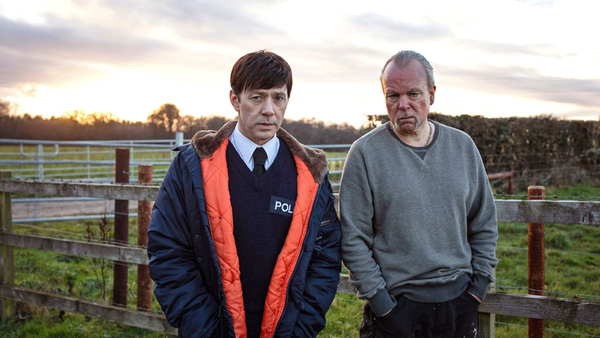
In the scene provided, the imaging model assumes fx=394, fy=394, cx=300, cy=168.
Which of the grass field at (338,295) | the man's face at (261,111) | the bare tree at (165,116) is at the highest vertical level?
the bare tree at (165,116)

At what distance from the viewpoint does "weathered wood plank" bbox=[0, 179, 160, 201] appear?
9.29 feet

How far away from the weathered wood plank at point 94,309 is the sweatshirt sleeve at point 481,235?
203 cm

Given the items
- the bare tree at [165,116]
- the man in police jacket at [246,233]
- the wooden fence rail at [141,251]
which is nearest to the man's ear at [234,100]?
the man in police jacket at [246,233]

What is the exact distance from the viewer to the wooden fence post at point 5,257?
3580 millimetres

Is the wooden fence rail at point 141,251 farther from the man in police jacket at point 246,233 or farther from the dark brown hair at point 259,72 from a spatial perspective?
the dark brown hair at point 259,72

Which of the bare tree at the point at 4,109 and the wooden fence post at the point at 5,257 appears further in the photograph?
the bare tree at the point at 4,109

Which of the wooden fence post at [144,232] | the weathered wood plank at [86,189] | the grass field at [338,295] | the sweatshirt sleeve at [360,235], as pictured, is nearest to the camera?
the sweatshirt sleeve at [360,235]

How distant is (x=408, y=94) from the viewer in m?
1.83

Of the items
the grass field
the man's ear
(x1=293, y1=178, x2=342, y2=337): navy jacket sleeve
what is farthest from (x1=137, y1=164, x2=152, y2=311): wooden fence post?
(x1=293, y1=178, x2=342, y2=337): navy jacket sleeve

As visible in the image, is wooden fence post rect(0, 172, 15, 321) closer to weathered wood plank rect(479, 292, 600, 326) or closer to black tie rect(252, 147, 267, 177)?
black tie rect(252, 147, 267, 177)

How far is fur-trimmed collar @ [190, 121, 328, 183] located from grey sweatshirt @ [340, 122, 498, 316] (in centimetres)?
13

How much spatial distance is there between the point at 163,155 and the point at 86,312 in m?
25.0

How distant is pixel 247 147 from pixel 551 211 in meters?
1.65

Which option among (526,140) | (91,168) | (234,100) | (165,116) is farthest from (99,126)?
(234,100)
